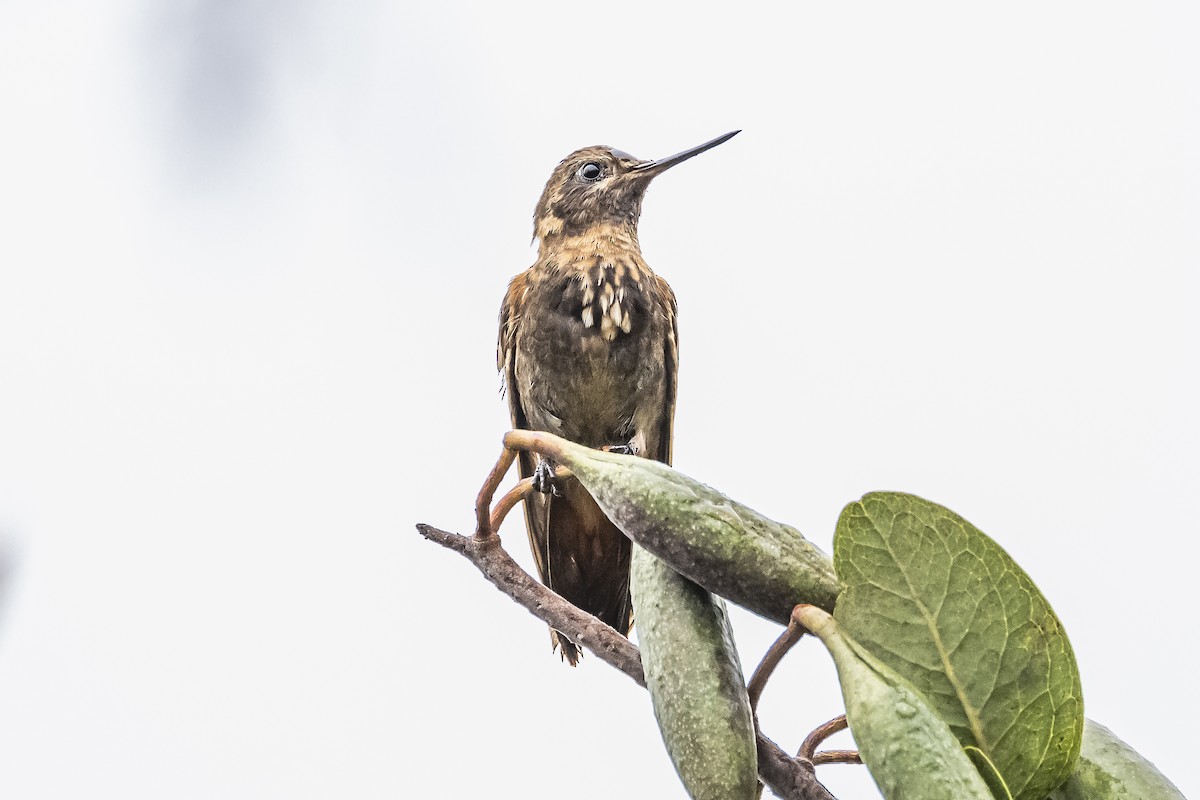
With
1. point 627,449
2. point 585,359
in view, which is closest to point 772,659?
point 627,449

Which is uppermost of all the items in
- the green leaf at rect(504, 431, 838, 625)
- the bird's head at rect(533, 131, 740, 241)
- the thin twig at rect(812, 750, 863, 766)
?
the bird's head at rect(533, 131, 740, 241)

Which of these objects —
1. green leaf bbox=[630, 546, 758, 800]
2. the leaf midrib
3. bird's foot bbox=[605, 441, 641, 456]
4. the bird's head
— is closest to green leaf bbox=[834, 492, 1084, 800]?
the leaf midrib

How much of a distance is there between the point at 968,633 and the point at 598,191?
3386mm

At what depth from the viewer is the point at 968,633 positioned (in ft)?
4.54

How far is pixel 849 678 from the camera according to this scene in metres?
1.36

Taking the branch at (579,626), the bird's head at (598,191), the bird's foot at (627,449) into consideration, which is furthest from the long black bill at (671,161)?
the branch at (579,626)

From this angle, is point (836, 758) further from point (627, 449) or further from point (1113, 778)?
point (627, 449)

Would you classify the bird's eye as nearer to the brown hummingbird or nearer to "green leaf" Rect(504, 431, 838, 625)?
the brown hummingbird

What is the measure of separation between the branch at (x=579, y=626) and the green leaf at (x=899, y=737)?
220mm

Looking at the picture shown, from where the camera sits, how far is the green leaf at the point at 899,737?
1.25m

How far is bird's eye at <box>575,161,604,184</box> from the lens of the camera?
465 cm

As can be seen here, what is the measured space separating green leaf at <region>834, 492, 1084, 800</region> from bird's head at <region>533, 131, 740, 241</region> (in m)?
3.19

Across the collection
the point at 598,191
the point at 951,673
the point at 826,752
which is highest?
the point at 598,191

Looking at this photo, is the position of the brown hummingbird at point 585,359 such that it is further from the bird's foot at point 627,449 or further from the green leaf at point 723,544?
the green leaf at point 723,544
